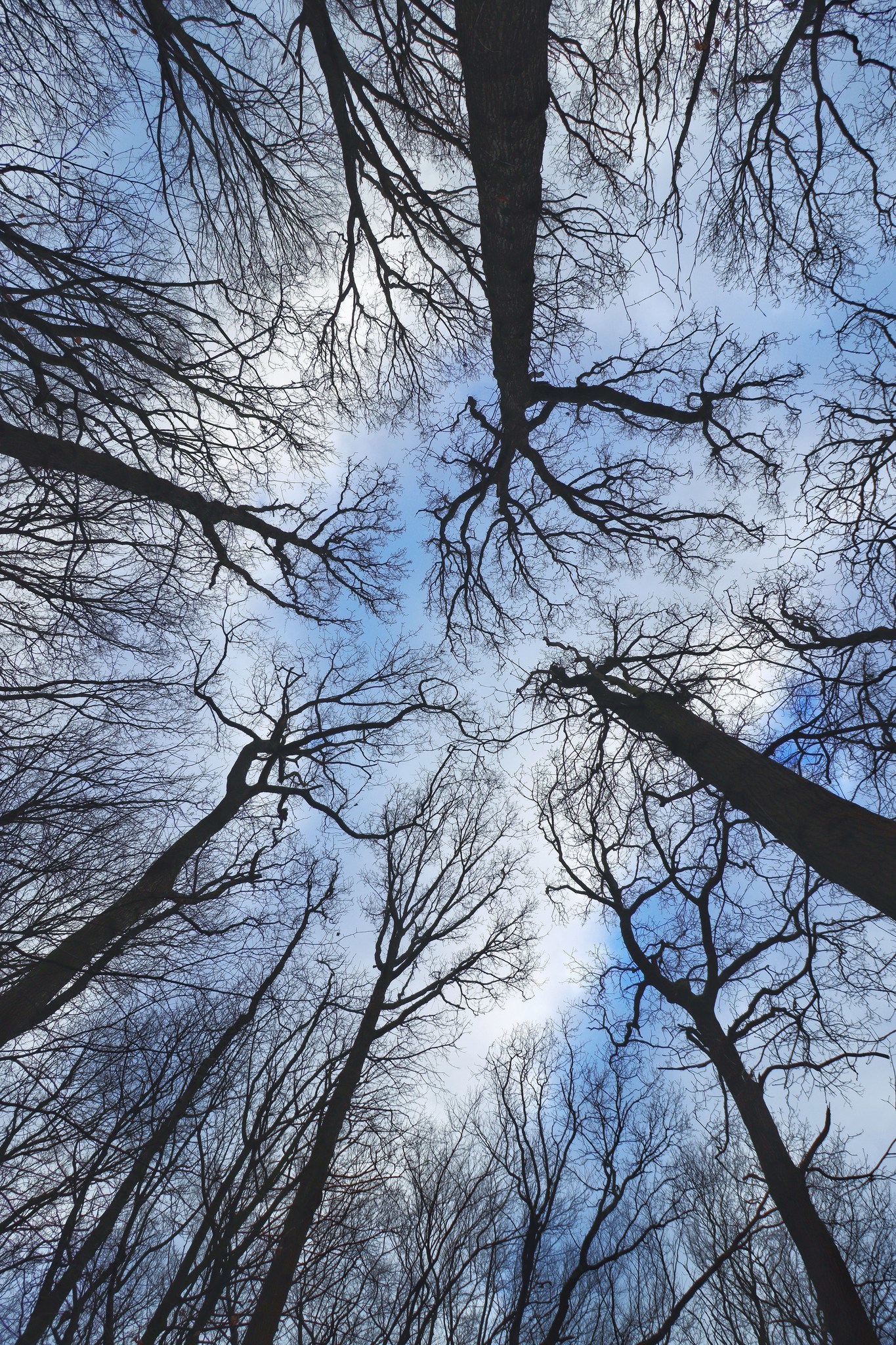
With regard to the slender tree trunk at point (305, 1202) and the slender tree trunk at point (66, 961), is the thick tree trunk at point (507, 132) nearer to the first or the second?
the slender tree trunk at point (66, 961)

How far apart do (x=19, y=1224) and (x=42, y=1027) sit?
3.32 feet

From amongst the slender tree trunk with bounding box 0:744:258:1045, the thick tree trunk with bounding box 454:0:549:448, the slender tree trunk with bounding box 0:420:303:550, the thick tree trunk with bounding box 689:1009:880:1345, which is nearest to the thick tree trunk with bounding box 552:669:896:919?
the thick tree trunk with bounding box 689:1009:880:1345

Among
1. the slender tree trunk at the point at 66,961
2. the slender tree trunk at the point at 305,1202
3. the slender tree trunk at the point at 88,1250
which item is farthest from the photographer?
the slender tree trunk at the point at 305,1202

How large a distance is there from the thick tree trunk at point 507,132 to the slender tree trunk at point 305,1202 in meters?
7.34

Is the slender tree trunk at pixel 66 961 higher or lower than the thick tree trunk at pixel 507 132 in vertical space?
lower

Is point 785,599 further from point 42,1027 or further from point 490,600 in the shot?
point 42,1027

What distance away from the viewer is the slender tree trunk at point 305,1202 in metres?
3.88

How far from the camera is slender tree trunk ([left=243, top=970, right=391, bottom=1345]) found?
3875 mm

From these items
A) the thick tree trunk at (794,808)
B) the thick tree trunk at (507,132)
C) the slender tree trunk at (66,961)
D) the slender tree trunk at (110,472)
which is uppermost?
the thick tree trunk at (507,132)

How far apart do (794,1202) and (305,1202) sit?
155 inches

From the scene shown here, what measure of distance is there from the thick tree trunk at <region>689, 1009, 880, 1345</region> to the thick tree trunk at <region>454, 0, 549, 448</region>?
741cm

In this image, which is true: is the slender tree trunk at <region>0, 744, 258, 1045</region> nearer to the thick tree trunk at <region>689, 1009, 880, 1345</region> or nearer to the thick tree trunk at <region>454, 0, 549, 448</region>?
the thick tree trunk at <region>689, 1009, 880, 1345</region>

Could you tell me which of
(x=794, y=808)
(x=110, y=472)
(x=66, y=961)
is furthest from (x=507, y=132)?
(x=66, y=961)

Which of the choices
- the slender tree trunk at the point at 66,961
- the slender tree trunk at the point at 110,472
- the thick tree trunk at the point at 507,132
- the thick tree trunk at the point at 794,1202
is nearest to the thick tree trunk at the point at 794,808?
the thick tree trunk at the point at 794,1202
